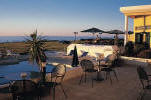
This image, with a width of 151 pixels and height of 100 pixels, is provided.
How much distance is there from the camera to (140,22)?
51.9ft

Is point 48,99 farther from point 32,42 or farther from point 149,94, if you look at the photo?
point 149,94

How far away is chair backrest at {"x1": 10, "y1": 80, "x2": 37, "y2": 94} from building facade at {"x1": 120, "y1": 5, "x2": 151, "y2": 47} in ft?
38.2

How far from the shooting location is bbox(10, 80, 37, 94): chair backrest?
327 cm

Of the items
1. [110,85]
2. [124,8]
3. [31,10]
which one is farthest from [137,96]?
[31,10]

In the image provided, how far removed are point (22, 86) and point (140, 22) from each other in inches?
574

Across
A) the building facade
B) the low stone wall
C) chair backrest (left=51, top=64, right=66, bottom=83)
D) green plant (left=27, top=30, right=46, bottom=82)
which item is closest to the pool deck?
chair backrest (left=51, top=64, right=66, bottom=83)

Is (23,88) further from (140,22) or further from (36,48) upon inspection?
(140,22)

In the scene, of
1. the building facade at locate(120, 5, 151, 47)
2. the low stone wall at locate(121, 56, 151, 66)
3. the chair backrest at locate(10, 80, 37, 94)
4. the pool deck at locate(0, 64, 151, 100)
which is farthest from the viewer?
the building facade at locate(120, 5, 151, 47)

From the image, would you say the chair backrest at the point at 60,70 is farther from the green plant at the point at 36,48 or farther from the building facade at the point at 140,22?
the building facade at the point at 140,22

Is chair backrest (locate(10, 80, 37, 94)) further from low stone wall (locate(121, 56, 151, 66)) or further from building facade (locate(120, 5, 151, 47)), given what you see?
building facade (locate(120, 5, 151, 47))

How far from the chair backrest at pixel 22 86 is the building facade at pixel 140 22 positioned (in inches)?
458

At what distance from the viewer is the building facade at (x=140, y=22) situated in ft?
44.0

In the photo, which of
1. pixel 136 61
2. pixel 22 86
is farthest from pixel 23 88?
pixel 136 61

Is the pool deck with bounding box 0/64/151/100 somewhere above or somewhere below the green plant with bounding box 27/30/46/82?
below
